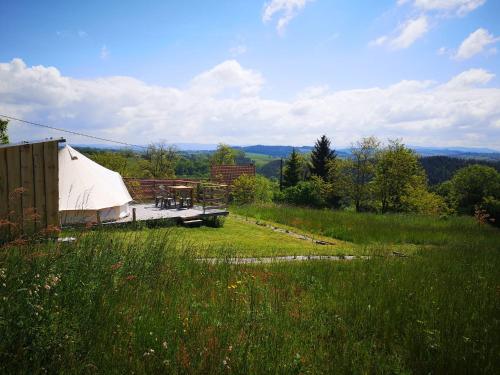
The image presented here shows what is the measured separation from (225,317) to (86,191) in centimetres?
1175

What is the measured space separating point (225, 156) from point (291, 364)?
66.2 meters

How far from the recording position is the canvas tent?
13938 millimetres

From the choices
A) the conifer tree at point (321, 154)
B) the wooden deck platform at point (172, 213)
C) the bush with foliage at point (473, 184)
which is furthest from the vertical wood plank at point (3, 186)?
the bush with foliage at point (473, 184)

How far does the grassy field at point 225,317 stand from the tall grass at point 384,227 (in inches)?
317

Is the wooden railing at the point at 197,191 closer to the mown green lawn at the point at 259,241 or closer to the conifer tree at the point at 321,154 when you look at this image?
the mown green lawn at the point at 259,241

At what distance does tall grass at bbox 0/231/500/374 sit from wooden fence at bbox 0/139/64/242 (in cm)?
557

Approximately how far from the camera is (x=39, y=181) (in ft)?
35.0

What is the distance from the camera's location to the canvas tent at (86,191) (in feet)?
45.7

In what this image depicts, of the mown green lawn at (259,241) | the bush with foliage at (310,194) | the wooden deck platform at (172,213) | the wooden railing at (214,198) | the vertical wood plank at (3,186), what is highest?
the vertical wood plank at (3,186)

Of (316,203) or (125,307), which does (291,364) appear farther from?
(316,203)

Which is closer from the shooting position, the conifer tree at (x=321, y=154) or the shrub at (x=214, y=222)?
the shrub at (x=214, y=222)

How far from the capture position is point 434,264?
8.57 meters

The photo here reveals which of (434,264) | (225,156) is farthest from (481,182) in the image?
(434,264)

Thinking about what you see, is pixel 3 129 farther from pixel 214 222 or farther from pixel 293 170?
pixel 293 170
